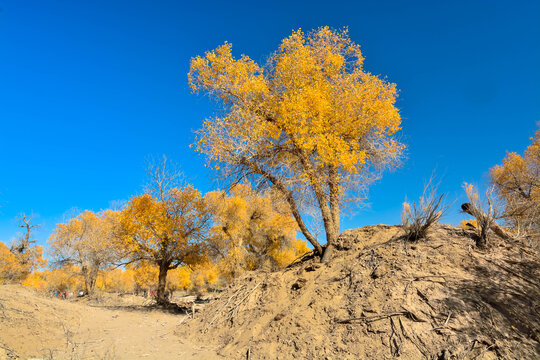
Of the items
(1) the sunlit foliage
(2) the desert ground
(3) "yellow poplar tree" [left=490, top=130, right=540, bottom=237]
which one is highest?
(3) "yellow poplar tree" [left=490, top=130, right=540, bottom=237]

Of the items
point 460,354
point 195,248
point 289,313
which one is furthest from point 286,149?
point 195,248

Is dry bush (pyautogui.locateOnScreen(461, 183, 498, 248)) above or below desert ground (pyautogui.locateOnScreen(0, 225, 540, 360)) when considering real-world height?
above

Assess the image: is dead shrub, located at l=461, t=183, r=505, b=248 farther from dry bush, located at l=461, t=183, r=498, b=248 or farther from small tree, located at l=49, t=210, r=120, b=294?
small tree, located at l=49, t=210, r=120, b=294

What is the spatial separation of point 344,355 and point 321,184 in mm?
4839

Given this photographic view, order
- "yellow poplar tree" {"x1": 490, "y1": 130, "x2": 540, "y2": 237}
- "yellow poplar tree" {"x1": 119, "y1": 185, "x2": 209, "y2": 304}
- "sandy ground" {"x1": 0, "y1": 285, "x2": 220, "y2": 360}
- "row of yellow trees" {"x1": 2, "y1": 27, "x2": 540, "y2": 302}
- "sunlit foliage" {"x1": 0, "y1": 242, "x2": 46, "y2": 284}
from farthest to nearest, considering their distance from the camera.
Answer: "sunlit foliage" {"x1": 0, "y1": 242, "x2": 46, "y2": 284}
"yellow poplar tree" {"x1": 490, "y1": 130, "x2": 540, "y2": 237}
"yellow poplar tree" {"x1": 119, "y1": 185, "x2": 209, "y2": 304}
"row of yellow trees" {"x1": 2, "y1": 27, "x2": 540, "y2": 302}
"sandy ground" {"x1": 0, "y1": 285, "x2": 220, "y2": 360}

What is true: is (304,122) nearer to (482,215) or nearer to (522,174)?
(482,215)

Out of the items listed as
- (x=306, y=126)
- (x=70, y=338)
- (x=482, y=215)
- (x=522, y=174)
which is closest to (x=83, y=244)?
(x=70, y=338)

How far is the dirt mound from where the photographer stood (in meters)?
3.92

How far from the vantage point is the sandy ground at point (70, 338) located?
205 inches

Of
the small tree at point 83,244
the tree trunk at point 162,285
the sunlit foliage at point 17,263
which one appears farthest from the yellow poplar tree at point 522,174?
the sunlit foliage at point 17,263

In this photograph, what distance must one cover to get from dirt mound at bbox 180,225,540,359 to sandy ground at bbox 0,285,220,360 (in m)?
0.80

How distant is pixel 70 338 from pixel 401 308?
6.91 metres

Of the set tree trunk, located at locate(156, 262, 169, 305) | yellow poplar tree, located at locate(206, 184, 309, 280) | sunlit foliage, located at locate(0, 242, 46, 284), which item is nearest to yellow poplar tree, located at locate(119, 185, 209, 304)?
tree trunk, located at locate(156, 262, 169, 305)

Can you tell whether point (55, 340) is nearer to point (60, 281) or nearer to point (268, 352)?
point (268, 352)
